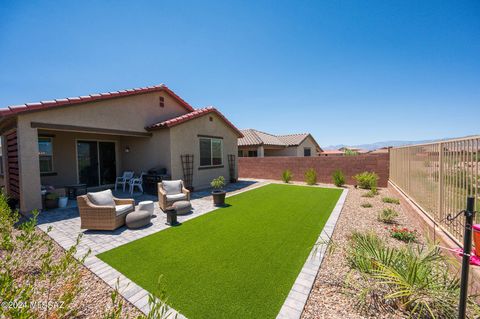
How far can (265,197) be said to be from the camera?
32.3 ft

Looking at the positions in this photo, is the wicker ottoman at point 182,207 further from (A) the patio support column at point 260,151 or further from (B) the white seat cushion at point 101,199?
(A) the patio support column at point 260,151

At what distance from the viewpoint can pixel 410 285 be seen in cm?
265

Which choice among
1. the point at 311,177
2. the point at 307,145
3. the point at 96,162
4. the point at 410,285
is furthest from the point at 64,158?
the point at 307,145

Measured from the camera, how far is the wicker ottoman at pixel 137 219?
580cm

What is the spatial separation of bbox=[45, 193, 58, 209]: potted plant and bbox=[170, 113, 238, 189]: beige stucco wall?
4.57 m

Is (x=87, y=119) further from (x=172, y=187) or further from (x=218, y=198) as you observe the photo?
(x=218, y=198)

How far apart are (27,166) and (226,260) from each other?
7.78m

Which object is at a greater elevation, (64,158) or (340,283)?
(64,158)

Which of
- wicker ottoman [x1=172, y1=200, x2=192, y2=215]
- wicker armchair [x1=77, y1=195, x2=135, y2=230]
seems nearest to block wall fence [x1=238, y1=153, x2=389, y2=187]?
wicker ottoman [x1=172, y1=200, x2=192, y2=215]

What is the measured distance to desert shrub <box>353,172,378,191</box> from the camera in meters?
11.5

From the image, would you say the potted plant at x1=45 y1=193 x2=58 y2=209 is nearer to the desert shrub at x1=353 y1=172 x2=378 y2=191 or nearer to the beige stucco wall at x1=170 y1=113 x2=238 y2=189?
the beige stucco wall at x1=170 y1=113 x2=238 y2=189

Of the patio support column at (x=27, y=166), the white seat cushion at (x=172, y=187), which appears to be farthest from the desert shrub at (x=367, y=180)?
the patio support column at (x=27, y=166)

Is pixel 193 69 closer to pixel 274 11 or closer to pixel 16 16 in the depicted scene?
pixel 274 11

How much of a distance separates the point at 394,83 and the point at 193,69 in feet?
40.7
